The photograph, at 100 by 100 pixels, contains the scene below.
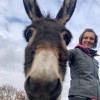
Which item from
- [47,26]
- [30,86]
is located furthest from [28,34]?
[30,86]

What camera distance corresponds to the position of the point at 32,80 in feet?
15.1

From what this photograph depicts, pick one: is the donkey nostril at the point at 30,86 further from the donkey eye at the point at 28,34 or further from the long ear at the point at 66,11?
the long ear at the point at 66,11

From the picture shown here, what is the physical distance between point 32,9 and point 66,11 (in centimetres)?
83

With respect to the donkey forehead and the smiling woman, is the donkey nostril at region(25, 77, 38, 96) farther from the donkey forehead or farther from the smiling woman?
the smiling woman

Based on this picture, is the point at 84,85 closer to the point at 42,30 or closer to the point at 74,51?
the point at 74,51

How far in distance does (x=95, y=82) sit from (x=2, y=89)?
19179 millimetres

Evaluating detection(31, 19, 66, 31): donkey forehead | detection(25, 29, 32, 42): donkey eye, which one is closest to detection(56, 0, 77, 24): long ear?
detection(31, 19, 66, 31): donkey forehead

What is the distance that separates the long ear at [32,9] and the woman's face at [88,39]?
1186 mm

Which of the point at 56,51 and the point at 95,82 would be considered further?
the point at 95,82

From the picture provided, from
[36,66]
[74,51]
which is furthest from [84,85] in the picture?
[36,66]

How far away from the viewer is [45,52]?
201 inches

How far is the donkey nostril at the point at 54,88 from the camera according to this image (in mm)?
4655

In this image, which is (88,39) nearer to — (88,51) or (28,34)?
(88,51)

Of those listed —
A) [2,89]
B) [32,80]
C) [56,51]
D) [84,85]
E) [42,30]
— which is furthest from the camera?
[2,89]
